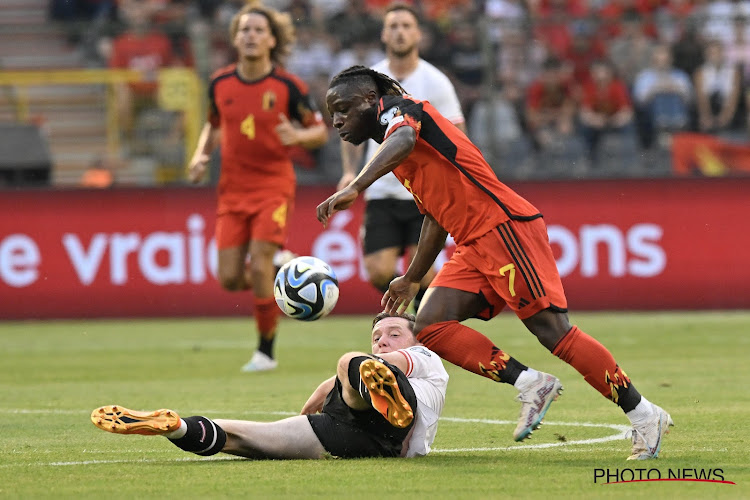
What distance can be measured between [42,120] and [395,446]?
518 inches

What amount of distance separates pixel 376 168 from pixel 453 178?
0.55 metres

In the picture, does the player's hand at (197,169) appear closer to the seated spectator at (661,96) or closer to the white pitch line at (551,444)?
the white pitch line at (551,444)

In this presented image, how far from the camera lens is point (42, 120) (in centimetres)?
1845

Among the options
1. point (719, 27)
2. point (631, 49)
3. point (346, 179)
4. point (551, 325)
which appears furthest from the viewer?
point (631, 49)

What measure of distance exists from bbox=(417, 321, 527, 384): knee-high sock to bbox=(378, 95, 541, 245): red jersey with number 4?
46 cm

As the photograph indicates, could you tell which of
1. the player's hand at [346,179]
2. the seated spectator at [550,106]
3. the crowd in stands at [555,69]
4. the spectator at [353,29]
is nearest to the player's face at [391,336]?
the player's hand at [346,179]

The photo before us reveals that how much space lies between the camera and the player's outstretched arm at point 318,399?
6631 millimetres

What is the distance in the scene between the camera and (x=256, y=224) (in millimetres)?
11336

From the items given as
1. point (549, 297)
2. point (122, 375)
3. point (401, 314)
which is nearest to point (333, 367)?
point (122, 375)

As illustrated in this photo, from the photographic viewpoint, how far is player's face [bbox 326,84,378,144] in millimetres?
6523

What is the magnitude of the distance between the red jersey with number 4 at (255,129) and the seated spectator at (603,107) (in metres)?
6.25

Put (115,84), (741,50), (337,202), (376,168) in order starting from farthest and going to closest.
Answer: (115,84) → (741,50) → (376,168) → (337,202)

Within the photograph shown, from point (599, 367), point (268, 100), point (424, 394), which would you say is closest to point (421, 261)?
point (424, 394)

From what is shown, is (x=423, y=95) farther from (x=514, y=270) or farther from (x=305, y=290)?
(x=514, y=270)
